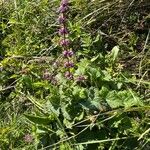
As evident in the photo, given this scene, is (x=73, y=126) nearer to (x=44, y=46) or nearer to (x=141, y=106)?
(x=141, y=106)

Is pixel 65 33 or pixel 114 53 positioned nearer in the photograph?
pixel 65 33

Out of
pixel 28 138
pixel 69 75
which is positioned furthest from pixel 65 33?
pixel 28 138

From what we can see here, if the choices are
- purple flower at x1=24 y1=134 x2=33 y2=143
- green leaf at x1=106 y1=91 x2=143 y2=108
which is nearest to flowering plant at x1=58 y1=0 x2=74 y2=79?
green leaf at x1=106 y1=91 x2=143 y2=108

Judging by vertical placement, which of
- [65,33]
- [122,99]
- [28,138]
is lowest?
[28,138]

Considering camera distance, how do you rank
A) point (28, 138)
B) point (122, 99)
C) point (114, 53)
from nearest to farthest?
point (122, 99)
point (28, 138)
point (114, 53)

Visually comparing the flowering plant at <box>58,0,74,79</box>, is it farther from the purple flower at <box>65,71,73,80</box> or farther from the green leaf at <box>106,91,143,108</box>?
the green leaf at <box>106,91,143,108</box>

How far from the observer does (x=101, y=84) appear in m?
2.60

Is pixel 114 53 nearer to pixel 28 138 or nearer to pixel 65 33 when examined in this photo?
pixel 65 33

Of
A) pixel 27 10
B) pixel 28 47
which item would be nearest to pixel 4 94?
pixel 28 47

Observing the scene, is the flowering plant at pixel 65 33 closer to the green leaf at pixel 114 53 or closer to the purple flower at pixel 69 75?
the purple flower at pixel 69 75

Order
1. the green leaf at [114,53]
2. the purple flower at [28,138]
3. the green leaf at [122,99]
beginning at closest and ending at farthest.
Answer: the green leaf at [122,99] → the purple flower at [28,138] → the green leaf at [114,53]

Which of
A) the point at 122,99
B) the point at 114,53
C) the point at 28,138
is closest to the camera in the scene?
the point at 122,99

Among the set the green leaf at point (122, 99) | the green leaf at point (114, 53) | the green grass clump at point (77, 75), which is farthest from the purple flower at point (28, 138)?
the green leaf at point (114, 53)

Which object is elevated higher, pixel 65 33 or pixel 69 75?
pixel 65 33
